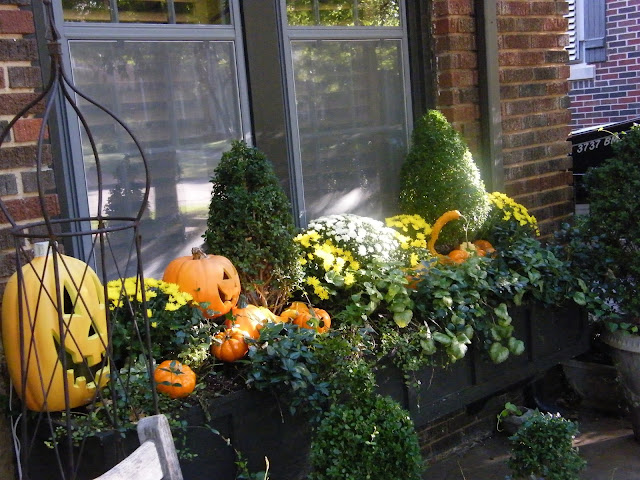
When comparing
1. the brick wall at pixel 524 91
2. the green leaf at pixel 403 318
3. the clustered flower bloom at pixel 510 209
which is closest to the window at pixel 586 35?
the brick wall at pixel 524 91

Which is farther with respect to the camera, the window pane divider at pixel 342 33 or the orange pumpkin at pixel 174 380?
the window pane divider at pixel 342 33

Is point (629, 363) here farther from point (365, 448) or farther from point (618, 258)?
point (365, 448)

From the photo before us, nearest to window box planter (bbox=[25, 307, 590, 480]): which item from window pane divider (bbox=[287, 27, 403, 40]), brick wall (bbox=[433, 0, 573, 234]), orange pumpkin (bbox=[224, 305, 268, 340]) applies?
orange pumpkin (bbox=[224, 305, 268, 340])

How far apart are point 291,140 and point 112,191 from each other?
0.94 meters

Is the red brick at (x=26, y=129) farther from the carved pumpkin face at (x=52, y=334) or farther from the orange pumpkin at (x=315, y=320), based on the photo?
the orange pumpkin at (x=315, y=320)

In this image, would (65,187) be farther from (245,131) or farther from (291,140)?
(291,140)

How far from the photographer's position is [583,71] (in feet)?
37.2

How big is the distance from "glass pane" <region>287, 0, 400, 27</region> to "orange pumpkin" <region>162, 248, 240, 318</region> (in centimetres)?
135

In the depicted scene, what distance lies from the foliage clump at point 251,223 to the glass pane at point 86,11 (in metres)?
0.73

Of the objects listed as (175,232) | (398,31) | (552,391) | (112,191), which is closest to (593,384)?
(552,391)

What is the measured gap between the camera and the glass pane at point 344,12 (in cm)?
383

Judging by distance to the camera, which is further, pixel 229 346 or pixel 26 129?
pixel 229 346

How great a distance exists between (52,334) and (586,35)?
1037 centimetres

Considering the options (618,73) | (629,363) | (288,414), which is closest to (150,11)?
(288,414)
